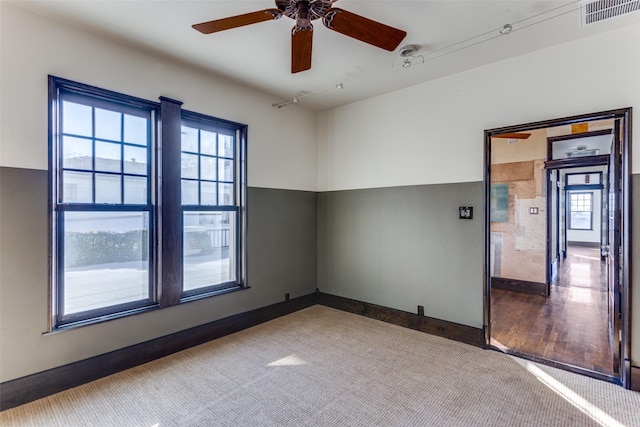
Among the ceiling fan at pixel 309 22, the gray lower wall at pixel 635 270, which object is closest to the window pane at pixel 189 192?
the ceiling fan at pixel 309 22

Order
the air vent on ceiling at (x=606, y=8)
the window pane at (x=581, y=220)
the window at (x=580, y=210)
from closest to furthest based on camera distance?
the air vent on ceiling at (x=606, y=8), the window at (x=580, y=210), the window pane at (x=581, y=220)

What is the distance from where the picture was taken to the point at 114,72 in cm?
280

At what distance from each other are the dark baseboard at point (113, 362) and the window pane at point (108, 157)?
5.37ft

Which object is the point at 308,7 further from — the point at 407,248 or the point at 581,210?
the point at 581,210

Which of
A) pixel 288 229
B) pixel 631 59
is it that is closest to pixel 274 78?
pixel 288 229

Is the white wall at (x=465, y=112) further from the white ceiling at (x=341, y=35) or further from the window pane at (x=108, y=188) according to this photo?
the window pane at (x=108, y=188)

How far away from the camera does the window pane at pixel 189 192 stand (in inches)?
132

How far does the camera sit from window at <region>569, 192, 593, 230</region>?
11266mm

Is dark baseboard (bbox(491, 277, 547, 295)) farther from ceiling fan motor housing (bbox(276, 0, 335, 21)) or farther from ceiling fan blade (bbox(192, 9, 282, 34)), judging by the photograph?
ceiling fan blade (bbox(192, 9, 282, 34))

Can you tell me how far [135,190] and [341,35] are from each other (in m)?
2.37

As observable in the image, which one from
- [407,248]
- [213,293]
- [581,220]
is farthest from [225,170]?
[581,220]

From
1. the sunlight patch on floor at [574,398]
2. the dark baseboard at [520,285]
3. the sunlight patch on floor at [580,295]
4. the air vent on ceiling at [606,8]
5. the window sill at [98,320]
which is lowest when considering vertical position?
the sunlight patch on floor at [574,398]

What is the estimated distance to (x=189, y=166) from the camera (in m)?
3.41

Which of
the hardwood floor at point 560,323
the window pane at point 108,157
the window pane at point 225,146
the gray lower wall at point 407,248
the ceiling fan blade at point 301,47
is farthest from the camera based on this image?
the window pane at point 225,146
